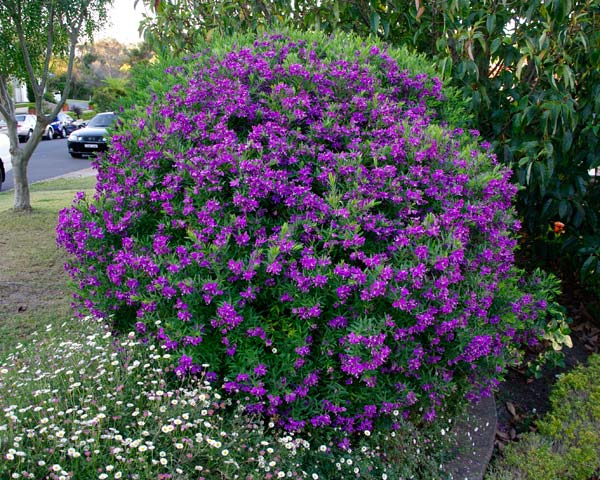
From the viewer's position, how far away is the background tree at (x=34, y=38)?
7953mm

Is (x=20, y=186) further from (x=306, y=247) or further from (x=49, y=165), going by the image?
(x=49, y=165)

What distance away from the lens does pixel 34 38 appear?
8.45 metres

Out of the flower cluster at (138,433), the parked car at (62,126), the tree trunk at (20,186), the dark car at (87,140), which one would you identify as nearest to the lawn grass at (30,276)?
the tree trunk at (20,186)

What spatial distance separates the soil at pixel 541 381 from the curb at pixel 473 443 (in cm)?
17

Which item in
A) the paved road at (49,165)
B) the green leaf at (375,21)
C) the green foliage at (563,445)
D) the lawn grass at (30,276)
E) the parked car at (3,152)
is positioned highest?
the green leaf at (375,21)

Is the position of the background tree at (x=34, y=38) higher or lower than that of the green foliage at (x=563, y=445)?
higher

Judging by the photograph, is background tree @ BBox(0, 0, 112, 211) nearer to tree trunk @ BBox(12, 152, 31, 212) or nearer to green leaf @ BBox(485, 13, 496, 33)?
tree trunk @ BBox(12, 152, 31, 212)

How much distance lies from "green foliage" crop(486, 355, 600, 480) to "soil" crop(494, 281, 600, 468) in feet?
0.75

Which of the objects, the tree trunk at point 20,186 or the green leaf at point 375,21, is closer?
the green leaf at point 375,21

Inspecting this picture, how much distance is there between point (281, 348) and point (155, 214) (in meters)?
1.04

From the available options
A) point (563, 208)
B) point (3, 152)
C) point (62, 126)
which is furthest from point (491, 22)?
point (62, 126)

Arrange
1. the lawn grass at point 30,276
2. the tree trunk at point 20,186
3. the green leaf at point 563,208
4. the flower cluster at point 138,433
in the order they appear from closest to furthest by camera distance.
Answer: the flower cluster at point 138,433 < the green leaf at point 563,208 < the lawn grass at point 30,276 < the tree trunk at point 20,186

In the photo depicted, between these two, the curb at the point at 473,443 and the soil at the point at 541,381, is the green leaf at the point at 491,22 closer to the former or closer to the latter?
the soil at the point at 541,381

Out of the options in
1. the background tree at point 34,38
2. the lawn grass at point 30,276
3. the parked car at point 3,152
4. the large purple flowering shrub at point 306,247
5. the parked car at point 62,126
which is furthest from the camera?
the parked car at point 62,126
